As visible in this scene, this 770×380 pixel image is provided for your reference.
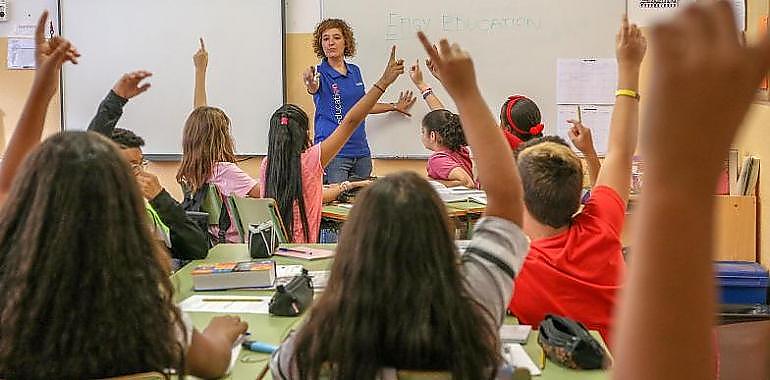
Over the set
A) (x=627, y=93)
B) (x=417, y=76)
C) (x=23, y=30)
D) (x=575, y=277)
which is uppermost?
(x=23, y=30)

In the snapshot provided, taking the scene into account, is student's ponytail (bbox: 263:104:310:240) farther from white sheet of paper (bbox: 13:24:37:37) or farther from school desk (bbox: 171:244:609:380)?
white sheet of paper (bbox: 13:24:37:37)

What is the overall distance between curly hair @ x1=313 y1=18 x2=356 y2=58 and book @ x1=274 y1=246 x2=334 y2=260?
2.74 metres

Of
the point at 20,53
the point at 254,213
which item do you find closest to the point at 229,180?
the point at 254,213

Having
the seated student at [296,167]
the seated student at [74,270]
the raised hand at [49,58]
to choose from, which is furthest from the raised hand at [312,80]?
the seated student at [74,270]

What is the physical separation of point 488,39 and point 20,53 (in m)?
3.43

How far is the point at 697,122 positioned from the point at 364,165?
5367mm

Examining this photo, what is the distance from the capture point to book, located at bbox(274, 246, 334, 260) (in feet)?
10.4

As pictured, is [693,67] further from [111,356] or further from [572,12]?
[572,12]

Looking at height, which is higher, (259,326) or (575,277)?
(575,277)

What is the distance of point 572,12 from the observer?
19.3 feet

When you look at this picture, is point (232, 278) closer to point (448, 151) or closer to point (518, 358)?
point (518, 358)

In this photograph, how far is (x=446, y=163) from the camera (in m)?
4.95

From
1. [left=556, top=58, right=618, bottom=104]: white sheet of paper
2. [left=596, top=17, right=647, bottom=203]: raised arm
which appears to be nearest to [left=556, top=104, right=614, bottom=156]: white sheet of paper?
[left=556, top=58, right=618, bottom=104]: white sheet of paper

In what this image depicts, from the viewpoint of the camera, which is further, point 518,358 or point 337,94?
point 337,94
